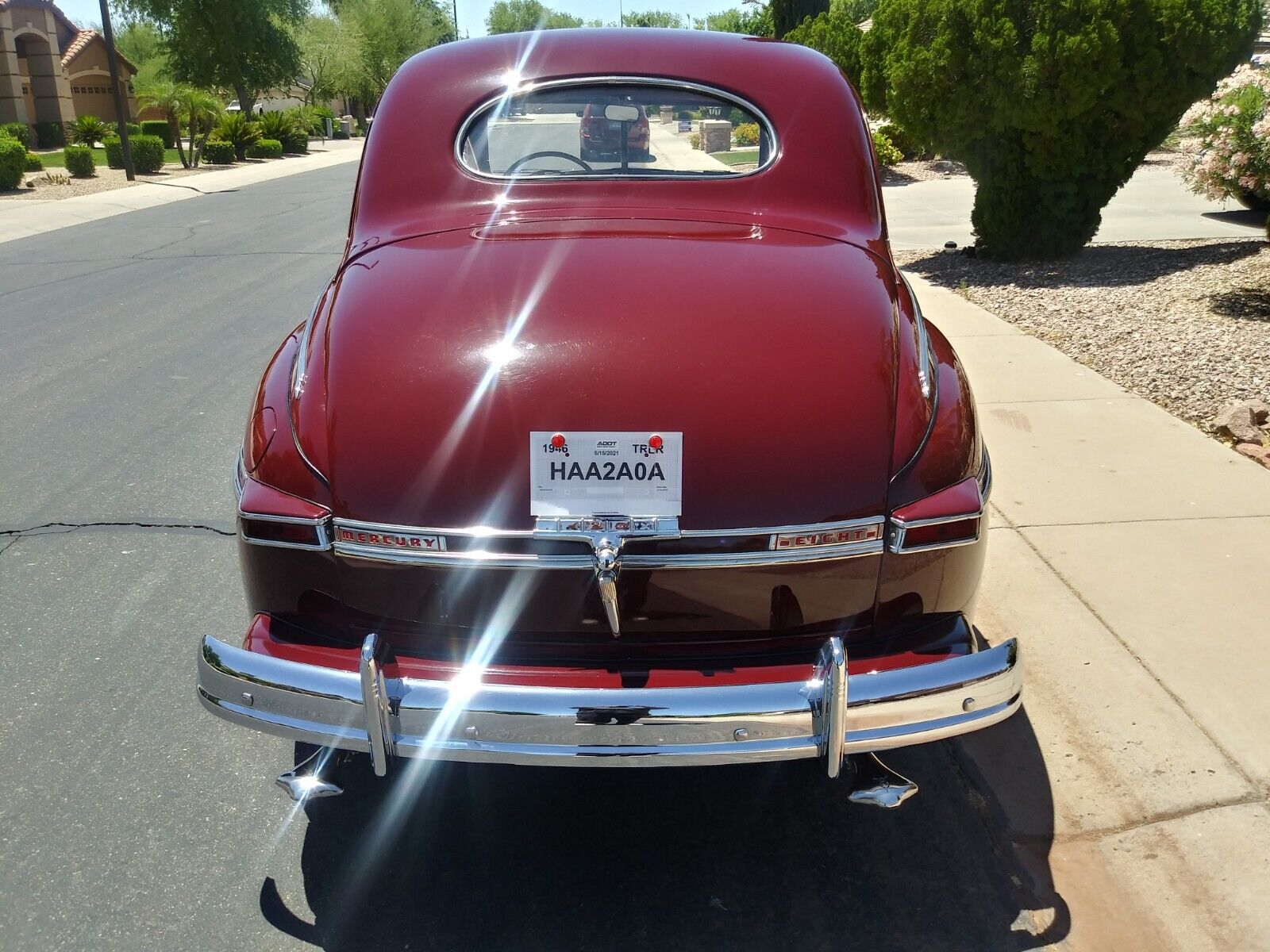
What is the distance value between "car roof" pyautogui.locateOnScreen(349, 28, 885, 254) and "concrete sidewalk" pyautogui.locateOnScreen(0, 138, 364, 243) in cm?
1232

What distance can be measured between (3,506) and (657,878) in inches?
152

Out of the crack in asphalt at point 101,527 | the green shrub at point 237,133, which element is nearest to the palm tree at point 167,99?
the green shrub at point 237,133

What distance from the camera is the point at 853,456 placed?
2520 mm

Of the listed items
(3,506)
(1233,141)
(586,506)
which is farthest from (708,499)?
(1233,141)

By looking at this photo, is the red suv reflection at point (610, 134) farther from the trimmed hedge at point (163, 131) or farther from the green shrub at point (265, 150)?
the trimmed hedge at point (163, 131)

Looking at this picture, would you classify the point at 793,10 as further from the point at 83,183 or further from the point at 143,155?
the point at 83,183

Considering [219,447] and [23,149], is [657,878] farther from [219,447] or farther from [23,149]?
[23,149]

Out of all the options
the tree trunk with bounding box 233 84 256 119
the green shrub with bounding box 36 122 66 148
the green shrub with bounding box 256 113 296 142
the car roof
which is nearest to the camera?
the car roof

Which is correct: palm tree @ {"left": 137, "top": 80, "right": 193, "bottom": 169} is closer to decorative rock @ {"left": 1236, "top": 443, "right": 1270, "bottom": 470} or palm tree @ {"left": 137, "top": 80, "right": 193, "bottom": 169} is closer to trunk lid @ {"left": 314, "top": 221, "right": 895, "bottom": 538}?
decorative rock @ {"left": 1236, "top": 443, "right": 1270, "bottom": 470}

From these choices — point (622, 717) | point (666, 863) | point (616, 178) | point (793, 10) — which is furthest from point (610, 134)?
point (793, 10)

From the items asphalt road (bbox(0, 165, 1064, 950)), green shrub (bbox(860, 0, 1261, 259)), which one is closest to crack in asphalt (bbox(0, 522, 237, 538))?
asphalt road (bbox(0, 165, 1064, 950))

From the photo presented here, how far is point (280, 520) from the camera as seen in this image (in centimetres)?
258

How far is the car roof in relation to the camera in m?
3.42

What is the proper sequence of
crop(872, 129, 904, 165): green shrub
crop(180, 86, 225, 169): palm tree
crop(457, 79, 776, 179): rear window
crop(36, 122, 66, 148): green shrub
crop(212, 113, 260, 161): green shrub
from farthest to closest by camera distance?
1. crop(36, 122, 66, 148): green shrub
2. crop(212, 113, 260, 161): green shrub
3. crop(180, 86, 225, 169): palm tree
4. crop(872, 129, 904, 165): green shrub
5. crop(457, 79, 776, 179): rear window
